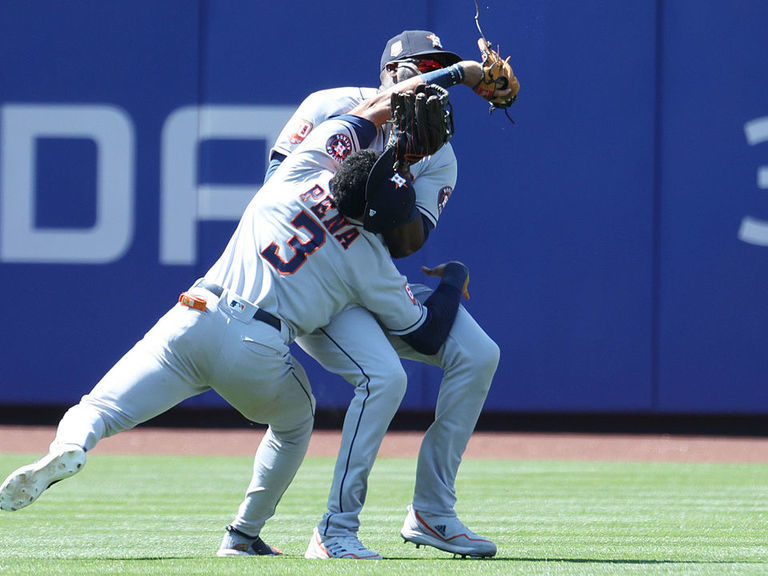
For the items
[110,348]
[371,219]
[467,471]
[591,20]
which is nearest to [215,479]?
[467,471]

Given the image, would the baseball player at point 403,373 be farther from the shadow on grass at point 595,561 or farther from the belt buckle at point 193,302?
the belt buckle at point 193,302

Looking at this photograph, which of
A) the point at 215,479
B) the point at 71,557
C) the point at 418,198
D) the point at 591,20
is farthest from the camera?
the point at 591,20

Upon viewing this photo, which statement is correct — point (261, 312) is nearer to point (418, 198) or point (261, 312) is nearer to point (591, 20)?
point (418, 198)

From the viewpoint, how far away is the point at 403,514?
555 centimetres

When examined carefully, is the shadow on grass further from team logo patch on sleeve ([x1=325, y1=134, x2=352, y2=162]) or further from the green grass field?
team logo patch on sleeve ([x1=325, y1=134, x2=352, y2=162])

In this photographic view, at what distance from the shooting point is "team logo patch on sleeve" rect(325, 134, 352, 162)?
153 inches

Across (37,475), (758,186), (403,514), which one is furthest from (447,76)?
(758,186)

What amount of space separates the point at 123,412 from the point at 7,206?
7.25 m

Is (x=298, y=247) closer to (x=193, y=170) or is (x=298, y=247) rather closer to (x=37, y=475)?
(x=37, y=475)

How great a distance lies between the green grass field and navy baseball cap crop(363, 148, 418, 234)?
1.02 metres

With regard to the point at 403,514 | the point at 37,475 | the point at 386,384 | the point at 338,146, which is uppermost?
the point at 338,146

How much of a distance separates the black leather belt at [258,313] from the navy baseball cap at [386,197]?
40 cm

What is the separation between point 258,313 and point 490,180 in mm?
6711

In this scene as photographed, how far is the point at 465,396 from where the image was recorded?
402cm
